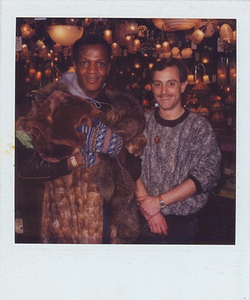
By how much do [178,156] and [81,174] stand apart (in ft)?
2.12

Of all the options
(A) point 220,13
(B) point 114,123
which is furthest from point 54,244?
(A) point 220,13

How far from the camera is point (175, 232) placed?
4.07 m

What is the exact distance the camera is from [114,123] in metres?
4.04

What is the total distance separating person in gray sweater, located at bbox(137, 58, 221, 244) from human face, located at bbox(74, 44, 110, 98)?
1.11ft

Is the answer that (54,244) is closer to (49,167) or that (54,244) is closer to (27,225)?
(27,225)

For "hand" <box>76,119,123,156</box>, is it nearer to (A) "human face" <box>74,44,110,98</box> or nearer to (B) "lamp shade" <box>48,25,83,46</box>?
(A) "human face" <box>74,44,110,98</box>

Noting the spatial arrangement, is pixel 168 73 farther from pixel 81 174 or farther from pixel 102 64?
pixel 81 174

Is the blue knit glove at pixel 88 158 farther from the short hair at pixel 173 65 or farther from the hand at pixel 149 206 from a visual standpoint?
the short hair at pixel 173 65

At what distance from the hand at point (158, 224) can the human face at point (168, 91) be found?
66cm
